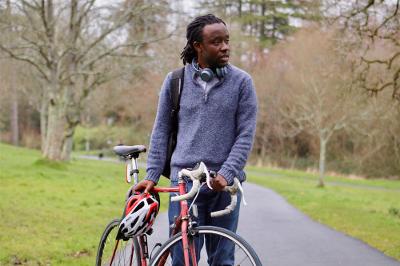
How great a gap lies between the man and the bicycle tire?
53 cm

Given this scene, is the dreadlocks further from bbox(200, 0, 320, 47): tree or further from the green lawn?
bbox(200, 0, 320, 47): tree

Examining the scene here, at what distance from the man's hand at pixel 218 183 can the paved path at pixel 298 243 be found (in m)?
4.17

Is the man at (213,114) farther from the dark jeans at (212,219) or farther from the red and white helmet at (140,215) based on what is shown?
the red and white helmet at (140,215)

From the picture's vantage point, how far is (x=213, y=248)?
371 cm

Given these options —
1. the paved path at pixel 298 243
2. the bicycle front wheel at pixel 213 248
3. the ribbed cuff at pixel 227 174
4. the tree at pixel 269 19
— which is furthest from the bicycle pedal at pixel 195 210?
the tree at pixel 269 19

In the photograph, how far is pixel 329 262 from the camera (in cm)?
792

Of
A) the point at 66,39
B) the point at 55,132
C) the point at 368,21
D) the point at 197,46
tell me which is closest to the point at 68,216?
the point at 368,21

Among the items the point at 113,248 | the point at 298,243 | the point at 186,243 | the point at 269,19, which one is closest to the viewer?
the point at 186,243

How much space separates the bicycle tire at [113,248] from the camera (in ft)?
14.1

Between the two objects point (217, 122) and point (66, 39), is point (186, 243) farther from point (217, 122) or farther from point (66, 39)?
point (66, 39)

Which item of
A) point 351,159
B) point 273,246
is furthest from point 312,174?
point 273,246

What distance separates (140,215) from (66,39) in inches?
895

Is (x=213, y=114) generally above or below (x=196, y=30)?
below

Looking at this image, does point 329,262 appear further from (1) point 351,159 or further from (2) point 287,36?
(2) point 287,36
